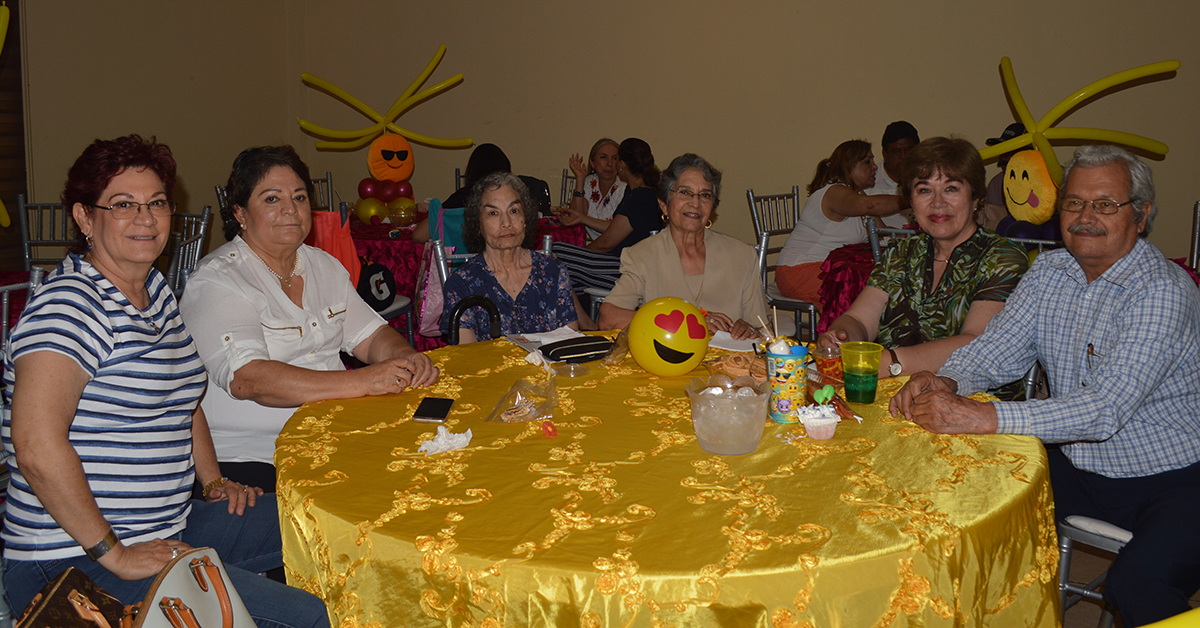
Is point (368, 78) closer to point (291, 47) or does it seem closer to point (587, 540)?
point (291, 47)

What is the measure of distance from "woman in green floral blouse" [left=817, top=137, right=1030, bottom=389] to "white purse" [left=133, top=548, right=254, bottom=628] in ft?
5.10

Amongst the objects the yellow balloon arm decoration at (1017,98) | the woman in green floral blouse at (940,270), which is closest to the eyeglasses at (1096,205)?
the woman in green floral blouse at (940,270)

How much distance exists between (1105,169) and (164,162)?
6.97 feet

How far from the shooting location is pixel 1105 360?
1.77 m

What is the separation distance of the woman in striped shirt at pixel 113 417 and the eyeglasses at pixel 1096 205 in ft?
6.13

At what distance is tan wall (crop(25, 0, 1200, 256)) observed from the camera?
5.52m

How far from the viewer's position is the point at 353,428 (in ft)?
5.59

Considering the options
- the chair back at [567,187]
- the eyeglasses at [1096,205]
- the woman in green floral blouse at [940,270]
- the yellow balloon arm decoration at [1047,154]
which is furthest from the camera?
the chair back at [567,187]

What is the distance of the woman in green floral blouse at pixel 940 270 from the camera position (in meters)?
2.32

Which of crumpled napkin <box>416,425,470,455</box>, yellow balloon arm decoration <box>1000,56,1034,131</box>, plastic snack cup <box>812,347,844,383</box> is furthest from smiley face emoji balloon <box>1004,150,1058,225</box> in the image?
crumpled napkin <box>416,425,470,455</box>

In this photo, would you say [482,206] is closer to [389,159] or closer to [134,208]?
[134,208]

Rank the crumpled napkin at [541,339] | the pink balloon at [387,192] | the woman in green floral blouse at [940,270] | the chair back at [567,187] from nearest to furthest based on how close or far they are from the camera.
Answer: the crumpled napkin at [541,339]
the woman in green floral blouse at [940,270]
the pink balloon at [387,192]
the chair back at [567,187]

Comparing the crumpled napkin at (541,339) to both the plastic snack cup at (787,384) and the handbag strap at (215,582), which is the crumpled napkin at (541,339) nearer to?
the plastic snack cup at (787,384)

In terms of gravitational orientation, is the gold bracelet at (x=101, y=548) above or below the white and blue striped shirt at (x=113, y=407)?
below
